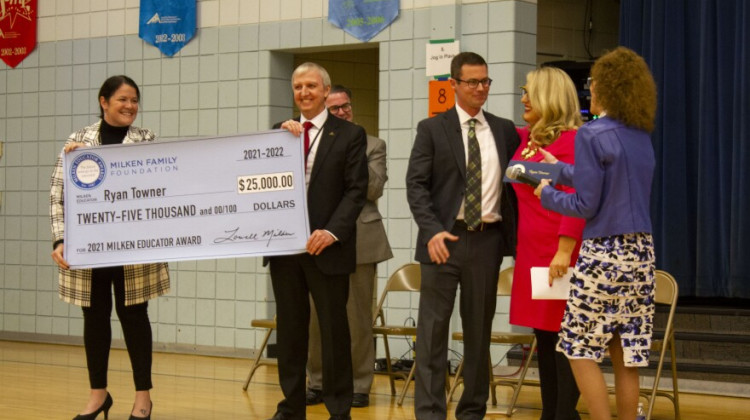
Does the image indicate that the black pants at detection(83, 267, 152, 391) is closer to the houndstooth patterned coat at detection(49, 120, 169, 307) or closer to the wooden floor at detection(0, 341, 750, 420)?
the houndstooth patterned coat at detection(49, 120, 169, 307)

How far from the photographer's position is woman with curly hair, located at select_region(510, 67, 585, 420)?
489 centimetres

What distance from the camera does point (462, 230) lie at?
5168mm

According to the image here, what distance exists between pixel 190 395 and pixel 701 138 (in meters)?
3.56

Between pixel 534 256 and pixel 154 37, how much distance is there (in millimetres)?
5128

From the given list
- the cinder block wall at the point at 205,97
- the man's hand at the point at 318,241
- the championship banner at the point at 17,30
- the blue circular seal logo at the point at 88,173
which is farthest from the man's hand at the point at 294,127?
the championship banner at the point at 17,30

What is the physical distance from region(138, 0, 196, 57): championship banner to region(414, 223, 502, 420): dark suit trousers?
449cm

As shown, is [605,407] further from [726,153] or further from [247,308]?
[247,308]

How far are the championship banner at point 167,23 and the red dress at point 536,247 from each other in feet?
15.3

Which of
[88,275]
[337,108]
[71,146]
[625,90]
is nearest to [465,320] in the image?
[625,90]

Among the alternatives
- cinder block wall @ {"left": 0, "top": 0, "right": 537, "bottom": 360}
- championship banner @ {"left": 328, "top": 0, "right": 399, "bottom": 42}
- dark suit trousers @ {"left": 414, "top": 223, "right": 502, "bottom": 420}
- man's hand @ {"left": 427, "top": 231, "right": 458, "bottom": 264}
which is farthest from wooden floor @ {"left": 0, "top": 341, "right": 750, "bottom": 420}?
championship banner @ {"left": 328, "top": 0, "right": 399, "bottom": 42}

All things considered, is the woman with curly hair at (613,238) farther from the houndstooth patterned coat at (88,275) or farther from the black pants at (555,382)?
the houndstooth patterned coat at (88,275)

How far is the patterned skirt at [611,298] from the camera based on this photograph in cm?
440

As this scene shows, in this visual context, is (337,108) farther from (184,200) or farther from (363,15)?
(363,15)

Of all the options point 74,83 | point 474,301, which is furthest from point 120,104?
point 74,83
